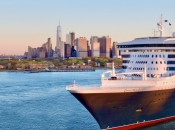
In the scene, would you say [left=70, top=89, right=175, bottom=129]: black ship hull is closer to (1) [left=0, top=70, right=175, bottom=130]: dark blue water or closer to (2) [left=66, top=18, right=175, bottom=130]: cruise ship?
(2) [left=66, top=18, right=175, bottom=130]: cruise ship

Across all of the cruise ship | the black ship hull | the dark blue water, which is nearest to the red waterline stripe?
the cruise ship

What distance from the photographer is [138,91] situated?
1251 inches

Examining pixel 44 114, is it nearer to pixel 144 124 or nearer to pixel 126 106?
pixel 144 124

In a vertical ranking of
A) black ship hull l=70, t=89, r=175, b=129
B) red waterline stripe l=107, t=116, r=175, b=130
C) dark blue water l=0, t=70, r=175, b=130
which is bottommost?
dark blue water l=0, t=70, r=175, b=130

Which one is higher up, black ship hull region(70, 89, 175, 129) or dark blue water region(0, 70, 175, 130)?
black ship hull region(70, 89, 175, 129)

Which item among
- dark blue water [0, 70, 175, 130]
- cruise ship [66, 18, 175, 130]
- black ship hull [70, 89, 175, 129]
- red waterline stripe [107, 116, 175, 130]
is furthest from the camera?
dark blue water [0, 70, 175, 130]

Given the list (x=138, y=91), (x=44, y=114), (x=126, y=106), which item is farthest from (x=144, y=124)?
(x=44, y=114)

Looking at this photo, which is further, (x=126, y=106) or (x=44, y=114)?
(x=44, y=114)

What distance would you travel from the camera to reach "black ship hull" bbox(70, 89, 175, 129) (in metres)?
30.7

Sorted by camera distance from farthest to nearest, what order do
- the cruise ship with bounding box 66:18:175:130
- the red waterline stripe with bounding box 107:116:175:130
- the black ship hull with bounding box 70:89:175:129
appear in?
1. the red waterline stripe with bounding box 107:116:175:130
2. the cruise ship with bounding box 66:18:175:130
3. the black ship hull with bounding box 70:89:175:129

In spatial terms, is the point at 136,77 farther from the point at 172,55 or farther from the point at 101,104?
the point at 101,104

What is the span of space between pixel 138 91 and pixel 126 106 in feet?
5.14

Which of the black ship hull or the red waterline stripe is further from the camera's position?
the red waterline stripe

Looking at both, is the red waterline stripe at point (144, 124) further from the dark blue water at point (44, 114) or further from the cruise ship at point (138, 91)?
the dark blue water at point (44, 114)
